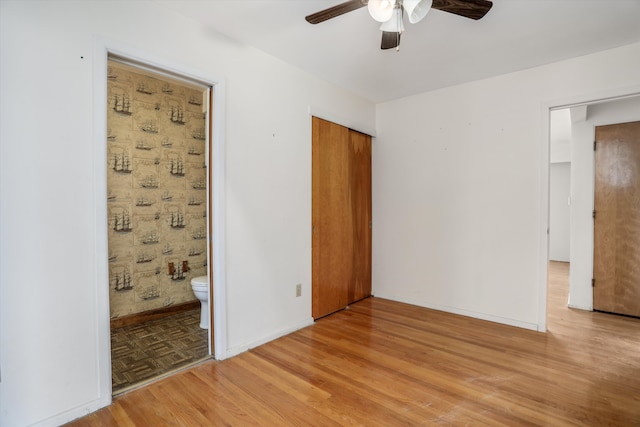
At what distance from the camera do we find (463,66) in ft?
10.0

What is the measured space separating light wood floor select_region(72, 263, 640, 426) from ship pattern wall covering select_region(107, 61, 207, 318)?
59.2 inches

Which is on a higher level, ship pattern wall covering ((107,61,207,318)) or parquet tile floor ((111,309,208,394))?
ship pattern wall covering ((107,61,207,318))

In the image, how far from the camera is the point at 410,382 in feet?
7.13

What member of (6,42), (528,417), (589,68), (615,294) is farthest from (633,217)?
(6,42)

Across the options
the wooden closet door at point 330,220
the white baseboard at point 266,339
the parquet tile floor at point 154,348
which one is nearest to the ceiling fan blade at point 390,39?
the wooden closet door at point 330,220

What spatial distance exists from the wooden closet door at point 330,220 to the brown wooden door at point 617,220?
287cm

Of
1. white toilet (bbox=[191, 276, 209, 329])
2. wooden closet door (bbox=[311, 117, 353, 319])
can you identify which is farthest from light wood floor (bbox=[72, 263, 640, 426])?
white toilet (bbox=[191, 276, 209, 329])

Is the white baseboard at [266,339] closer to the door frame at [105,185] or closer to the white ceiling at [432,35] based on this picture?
the door frame at [105,185]

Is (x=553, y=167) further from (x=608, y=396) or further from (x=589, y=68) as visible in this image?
(x=608, y=396)

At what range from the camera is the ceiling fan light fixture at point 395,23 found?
1775 millimetres

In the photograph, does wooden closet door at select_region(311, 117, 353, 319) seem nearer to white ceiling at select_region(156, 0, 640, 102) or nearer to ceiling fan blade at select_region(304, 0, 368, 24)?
white ceiling at select_region(156, 0, 640, 102)

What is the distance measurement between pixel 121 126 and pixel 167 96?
0.64m

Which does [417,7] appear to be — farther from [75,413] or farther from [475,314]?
[475,314]

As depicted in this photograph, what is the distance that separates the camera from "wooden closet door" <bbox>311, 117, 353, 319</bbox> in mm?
3340
